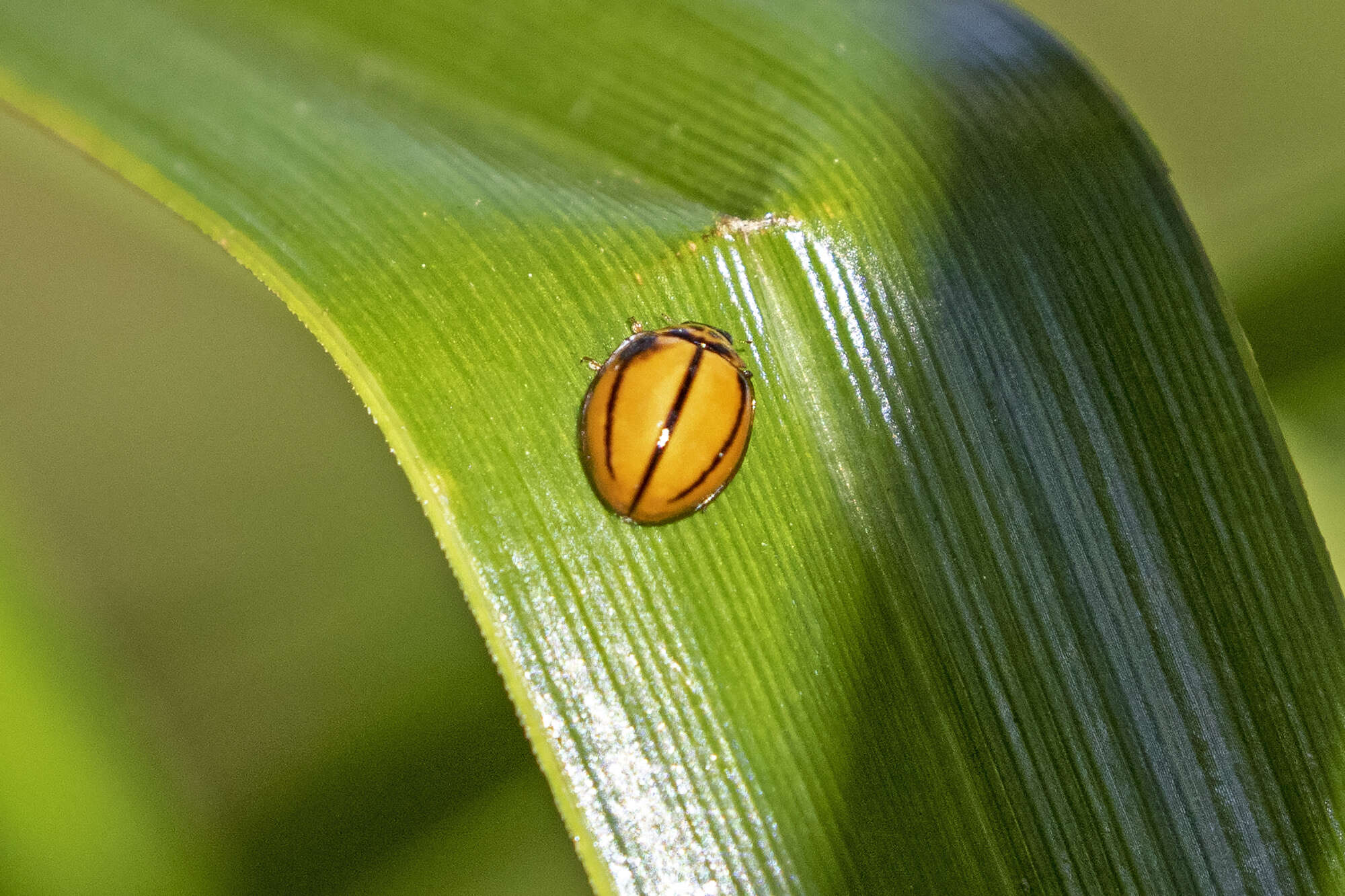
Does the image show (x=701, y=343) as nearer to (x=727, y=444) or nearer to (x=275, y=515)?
(x=727, y=444)

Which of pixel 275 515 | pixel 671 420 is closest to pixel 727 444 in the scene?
pixel 671 420

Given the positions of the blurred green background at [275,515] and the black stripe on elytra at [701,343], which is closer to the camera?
the black stripe on elytra at [701,343]

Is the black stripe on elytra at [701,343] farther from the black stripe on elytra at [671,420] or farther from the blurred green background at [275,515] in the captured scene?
the blurred green background at [275,515]

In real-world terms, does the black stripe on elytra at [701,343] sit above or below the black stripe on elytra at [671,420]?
above

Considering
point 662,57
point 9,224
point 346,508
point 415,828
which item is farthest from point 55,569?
point 662,57

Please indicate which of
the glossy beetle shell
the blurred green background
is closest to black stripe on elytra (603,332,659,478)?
the glossy beetle shell

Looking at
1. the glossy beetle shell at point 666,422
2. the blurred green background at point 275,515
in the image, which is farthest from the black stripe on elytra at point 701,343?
the blurred green background at point 275,515
